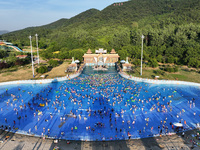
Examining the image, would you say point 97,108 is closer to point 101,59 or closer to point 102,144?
point 102,144

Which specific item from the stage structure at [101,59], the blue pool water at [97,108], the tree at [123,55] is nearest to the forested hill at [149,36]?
the tree at [123,55]

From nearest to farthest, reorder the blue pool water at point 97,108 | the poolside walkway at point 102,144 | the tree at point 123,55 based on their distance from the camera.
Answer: the poolside walkway at point 102,144, the blue pool water at point 97,108, the tree at point 123,55

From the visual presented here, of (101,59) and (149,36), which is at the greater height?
(149,36)

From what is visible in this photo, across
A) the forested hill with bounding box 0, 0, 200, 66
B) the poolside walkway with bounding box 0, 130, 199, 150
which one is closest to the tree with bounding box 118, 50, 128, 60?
the forested hill with bounding box 0, 0, 200, 66

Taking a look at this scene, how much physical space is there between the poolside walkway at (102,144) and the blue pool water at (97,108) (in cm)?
107

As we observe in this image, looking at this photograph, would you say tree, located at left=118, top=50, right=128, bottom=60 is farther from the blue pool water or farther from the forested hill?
the blue pool water

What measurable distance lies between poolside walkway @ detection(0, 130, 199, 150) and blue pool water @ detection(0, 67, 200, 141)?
3.51 feet

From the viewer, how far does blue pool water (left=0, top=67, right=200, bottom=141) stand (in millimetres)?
23250

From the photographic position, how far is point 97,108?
3009 centimetres

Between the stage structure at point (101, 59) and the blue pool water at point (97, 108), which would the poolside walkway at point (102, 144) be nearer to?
the blue pool water at point (97, 108)

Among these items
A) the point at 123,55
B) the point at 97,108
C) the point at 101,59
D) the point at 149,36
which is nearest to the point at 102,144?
the point at 97,108

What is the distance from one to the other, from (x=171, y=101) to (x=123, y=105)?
989 cm

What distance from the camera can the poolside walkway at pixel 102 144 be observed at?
19234mm

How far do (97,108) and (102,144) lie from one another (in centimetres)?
1035
